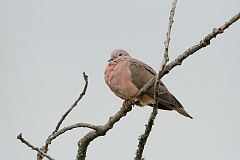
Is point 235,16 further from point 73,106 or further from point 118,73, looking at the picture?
point 118,73

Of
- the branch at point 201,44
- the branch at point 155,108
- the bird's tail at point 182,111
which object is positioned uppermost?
the bird's tail at point 182,111

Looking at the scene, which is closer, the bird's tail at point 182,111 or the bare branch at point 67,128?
the bare branch at point 67,128

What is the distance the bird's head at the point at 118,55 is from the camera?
31.9 feet

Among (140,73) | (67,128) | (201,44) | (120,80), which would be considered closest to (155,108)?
(201,44)

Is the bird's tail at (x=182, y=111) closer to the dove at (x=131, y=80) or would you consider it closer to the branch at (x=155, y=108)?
the dove at (x=131, y=80)

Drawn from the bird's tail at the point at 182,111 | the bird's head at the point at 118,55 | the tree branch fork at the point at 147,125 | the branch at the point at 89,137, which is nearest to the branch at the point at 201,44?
the tree branch fork at the point at 147,125

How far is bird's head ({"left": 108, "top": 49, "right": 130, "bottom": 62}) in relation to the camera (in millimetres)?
9734

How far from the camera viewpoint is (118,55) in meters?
9.93

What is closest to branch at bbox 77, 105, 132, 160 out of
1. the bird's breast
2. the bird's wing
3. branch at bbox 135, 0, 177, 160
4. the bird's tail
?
branch at bbox 135, 0, 177, 160

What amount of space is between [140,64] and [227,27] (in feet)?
17.8

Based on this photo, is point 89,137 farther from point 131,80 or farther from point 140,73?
point 140,73

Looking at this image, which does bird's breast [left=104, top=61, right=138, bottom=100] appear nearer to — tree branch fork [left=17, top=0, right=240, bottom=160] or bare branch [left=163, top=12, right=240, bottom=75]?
tree branch fork [left=17, top=0, right=240, bottom=160]

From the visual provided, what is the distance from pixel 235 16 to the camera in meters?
3.86

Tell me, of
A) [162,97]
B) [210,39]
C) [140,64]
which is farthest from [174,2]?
[140,64]
